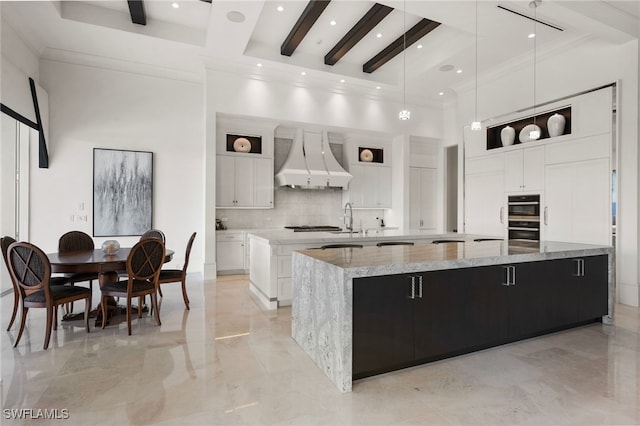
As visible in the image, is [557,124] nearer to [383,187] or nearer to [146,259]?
[383,187]

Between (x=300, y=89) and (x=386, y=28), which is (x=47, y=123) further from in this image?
(x=386, y=28)

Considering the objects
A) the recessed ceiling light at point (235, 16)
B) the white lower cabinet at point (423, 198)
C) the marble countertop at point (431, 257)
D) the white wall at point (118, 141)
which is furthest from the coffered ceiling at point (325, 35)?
the marble countertop at point (431, 257)

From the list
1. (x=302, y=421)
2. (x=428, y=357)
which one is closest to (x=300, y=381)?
(x=302, y=421)

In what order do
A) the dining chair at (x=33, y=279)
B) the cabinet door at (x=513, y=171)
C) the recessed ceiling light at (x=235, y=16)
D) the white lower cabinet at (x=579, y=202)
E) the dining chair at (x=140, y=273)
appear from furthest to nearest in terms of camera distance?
the cabinet door at (x=513, y=171) → the white lower cabinet at (x=579, y=202) → the recessed ceiling light at (x=235, y=16) → the dining chair at (x=140, y=273) → the dining chair at (x=33, y=279)

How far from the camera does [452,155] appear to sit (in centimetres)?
835

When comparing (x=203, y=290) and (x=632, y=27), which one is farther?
(x=203, y=290)

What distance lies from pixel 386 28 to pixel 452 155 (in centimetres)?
429

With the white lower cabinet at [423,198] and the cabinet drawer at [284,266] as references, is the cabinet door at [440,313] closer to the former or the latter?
the cabinet drawer at [284,266]

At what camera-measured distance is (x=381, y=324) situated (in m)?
2.30

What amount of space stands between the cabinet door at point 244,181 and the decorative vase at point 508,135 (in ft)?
15.2

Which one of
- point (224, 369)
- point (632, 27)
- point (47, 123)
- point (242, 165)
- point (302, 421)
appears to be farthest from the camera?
point (242, 165)

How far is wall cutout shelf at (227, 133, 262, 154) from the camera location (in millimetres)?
6426

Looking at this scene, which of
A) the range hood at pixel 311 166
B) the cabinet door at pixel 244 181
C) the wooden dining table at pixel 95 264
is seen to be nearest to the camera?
the wooden dining table at pixel 95 264

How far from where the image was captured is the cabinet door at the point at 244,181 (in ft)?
20.8
